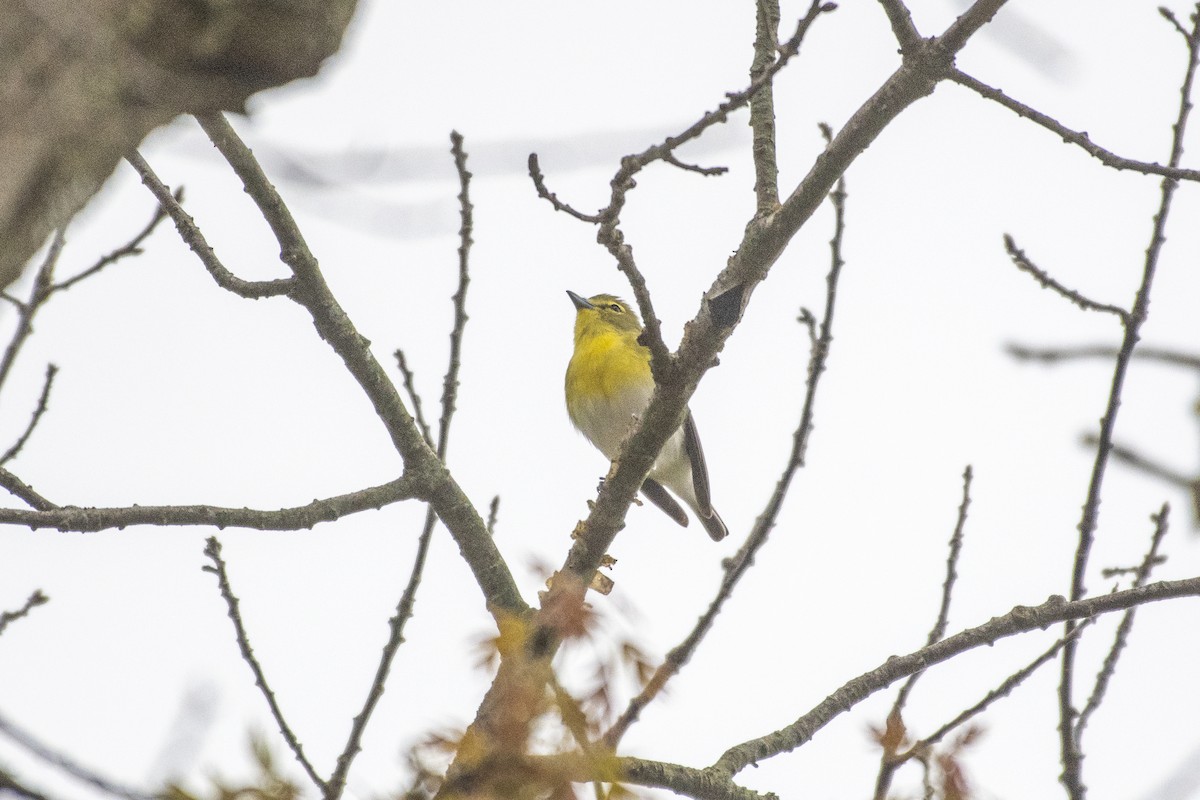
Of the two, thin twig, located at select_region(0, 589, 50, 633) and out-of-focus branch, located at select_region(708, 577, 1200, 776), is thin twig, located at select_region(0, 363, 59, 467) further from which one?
out-of-focus branch, located at select_region(708, 577, 1200, 776)

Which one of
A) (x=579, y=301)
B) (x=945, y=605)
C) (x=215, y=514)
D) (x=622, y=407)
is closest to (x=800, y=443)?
(x=945, y=605)

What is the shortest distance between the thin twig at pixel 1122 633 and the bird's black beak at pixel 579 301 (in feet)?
21.1

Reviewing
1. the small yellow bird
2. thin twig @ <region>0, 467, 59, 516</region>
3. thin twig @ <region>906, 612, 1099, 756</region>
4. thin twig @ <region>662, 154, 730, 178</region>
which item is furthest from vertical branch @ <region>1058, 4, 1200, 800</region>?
the small yellow bird

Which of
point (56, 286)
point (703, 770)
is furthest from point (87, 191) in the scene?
point (56, 286)

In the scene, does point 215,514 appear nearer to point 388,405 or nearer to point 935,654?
point 388,405

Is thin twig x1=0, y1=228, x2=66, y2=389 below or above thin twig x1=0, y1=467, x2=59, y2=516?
below

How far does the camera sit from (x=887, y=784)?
9.84 ft

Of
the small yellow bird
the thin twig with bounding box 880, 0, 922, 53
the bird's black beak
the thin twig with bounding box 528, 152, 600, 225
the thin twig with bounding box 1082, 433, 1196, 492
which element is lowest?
the thin twig with bounding box 1082, 433, 1196, 492

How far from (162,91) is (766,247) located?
206 cm

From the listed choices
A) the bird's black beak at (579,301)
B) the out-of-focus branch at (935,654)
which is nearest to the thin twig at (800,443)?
the out-of-focus branch at (935,654)

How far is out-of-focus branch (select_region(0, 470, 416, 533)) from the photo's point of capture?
2887mm

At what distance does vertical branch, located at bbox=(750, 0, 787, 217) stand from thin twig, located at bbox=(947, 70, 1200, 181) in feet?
1.91

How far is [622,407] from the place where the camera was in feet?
29.7

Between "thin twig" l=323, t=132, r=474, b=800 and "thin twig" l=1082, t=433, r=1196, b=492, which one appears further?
"thin twig" l=323, t=132, r=474, b=800
